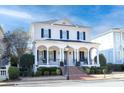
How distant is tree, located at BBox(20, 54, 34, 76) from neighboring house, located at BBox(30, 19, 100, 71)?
1.54 meters

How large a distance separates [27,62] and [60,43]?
5.00m

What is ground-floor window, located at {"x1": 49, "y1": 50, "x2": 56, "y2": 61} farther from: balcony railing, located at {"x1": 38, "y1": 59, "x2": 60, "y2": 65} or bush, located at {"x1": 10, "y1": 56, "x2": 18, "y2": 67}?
bush, located at {"x1": 10, "y1": 56, "x2": 18, "y2": 67}

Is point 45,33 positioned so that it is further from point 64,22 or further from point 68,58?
point 68,58

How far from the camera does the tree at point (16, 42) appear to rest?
29047mm

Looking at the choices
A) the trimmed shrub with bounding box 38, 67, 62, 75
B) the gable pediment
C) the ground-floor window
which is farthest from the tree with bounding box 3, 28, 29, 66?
the gable pediment

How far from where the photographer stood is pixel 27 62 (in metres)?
26.5

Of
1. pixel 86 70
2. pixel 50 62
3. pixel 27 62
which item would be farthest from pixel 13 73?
pixel 86 70

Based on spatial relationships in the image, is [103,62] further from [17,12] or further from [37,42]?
[17,12]

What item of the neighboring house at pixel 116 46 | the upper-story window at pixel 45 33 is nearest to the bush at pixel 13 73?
the upper-story window at pixel 45 33

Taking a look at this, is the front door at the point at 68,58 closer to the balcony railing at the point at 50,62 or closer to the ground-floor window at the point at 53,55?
the balcony railing at the point at 50,62

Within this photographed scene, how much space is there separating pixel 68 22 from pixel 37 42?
19.0 ft

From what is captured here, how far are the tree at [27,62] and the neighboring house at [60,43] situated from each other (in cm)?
154

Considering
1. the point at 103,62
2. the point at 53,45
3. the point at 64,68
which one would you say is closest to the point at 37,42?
the point at 53,45

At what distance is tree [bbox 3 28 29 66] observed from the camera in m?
29.0
